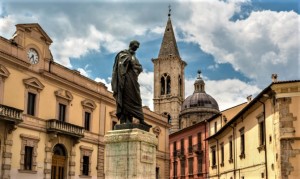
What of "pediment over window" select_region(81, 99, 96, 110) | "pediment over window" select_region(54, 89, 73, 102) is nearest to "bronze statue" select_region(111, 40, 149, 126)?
"pediment over window" select_region(54, 89, 73, 102)

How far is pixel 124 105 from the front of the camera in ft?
37.5

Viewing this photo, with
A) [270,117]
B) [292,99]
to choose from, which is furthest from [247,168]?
[292,99]

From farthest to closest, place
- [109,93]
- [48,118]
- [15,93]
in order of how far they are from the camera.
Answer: [109,93] → [48,118] → [15,93]

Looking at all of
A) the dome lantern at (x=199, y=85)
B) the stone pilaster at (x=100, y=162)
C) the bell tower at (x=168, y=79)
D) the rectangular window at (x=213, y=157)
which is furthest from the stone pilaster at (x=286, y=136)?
the bell tower at (x=168, y=79)

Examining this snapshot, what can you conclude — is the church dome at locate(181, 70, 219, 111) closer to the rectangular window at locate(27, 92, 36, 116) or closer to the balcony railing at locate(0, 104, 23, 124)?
the rectangular window at locate(27, 92, 36, 116)

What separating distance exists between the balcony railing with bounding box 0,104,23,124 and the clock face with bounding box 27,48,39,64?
4079 mm

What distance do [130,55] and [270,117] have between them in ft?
43.1

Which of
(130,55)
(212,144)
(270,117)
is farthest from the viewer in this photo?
(212,144)

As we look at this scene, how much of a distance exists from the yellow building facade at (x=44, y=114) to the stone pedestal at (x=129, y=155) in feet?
49.5

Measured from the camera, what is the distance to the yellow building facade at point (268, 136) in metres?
20.7

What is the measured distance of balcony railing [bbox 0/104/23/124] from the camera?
79.7ft

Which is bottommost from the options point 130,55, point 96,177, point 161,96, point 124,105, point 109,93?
point 96,177

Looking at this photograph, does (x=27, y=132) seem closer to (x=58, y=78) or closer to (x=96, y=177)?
(x=58, y=78)

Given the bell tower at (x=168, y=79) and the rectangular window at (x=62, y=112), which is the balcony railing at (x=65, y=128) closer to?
the rectangular window at (x=62, y=112)
